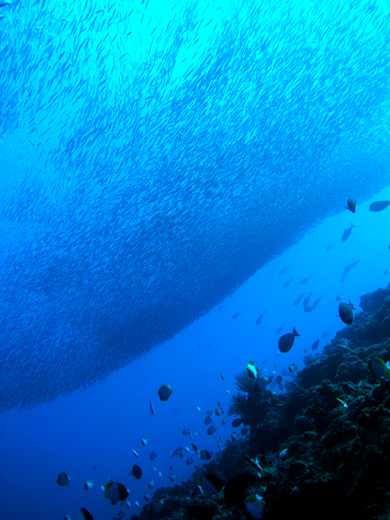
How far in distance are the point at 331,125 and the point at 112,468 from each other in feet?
263

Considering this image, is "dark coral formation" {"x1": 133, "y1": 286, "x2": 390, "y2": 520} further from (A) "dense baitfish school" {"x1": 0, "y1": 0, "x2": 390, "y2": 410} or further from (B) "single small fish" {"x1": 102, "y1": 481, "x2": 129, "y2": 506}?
(A) "dense baitfish school" {"x1": 0, "y1": 0, "x2": 390, "y2": 410}

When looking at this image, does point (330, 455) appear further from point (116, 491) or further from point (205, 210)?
point (205, 210)

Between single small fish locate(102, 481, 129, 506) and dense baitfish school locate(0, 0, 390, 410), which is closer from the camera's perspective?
single small fish locate(102, 481, 129, 506)

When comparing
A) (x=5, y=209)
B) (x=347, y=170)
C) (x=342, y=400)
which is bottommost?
(x=342, y=400)

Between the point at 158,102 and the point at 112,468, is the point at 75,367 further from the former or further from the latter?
the point at 112,468

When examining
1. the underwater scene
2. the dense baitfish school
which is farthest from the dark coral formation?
the dense baitfish school

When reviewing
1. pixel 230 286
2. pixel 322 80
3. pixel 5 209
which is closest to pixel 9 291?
pixel 5 209

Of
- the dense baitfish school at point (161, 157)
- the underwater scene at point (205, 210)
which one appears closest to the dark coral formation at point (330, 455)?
the underwater scene at point (205, 210)

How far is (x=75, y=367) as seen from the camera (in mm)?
21875

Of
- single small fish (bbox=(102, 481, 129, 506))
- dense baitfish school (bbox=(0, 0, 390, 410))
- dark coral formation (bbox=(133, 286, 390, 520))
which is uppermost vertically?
dense baitfish school (bbox=(0, 0, 390, 410))

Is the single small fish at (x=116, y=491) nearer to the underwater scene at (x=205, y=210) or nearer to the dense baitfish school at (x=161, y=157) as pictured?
the underwater scene at (x=205, y=210)

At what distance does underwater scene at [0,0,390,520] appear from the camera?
15.3ft

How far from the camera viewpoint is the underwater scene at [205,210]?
4.66 m

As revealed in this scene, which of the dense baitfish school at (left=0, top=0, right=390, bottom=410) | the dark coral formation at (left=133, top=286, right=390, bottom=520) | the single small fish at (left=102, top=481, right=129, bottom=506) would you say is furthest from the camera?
the dense baitfish school at (left=0, top=0, right=390, bottom=410)
